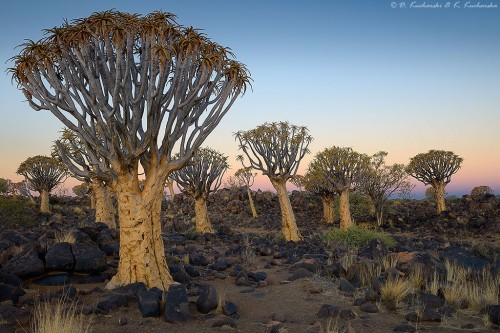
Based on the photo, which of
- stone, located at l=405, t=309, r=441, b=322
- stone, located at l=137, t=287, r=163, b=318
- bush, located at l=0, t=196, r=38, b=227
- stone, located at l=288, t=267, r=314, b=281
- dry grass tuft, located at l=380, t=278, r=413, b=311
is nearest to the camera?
stone, located at l=137, t=287, r=163, b=318

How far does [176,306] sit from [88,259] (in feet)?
10.4

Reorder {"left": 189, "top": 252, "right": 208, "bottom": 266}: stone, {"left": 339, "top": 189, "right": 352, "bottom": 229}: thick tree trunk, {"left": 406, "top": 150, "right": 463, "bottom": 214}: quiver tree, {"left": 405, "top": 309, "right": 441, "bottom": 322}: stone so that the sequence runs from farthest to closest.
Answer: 1. {"left": 406, "top": 150, "right": 463, "bottom": 214}: quiver tree
2. {"left": 339, "top": 189, "right": 352, "bottom": 229}: thick tree trunk
3. {"left": 189, "top": 252, "right": 208, "bottom": 266}: stone
4. {"left": 405, "top": 309, "right": 441, "bottom": 322}: stone

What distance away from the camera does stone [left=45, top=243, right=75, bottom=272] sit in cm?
786

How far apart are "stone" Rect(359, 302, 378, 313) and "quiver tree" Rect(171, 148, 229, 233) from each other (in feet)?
46.5

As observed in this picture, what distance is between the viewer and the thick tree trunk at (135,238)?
754 cm

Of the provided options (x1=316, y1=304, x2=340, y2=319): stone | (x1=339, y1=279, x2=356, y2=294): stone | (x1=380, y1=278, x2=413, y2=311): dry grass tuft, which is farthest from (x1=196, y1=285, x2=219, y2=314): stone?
(x1=380, y1=278, x2=413, y2=311): dry grass tuft

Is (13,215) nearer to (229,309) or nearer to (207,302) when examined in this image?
(207,302)

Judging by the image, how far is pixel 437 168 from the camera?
3056 cm

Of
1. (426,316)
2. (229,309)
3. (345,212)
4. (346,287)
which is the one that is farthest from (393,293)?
(345,212)

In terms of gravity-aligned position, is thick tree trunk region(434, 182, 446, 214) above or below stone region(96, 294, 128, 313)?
above

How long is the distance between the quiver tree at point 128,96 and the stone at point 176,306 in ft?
4.22

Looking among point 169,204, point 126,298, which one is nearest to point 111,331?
point 126,298

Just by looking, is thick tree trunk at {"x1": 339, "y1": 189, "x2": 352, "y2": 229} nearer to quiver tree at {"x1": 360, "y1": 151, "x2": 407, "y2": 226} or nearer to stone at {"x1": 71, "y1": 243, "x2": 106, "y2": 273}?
quiver tree at {"x1": 360, "y1": 151, "x2": 407, "y2": 226}

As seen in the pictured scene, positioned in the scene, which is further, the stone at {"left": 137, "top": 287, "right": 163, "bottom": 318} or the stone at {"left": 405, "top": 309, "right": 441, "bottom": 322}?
the stone at {"left": 405, "top": 309, "right": 441, "bottom": 322}
